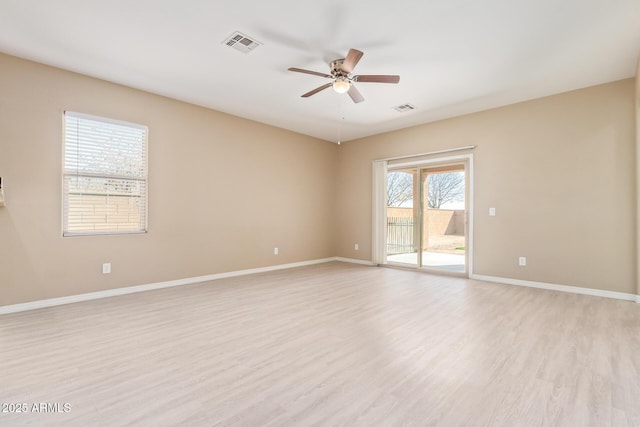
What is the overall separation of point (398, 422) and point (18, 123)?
182 inches


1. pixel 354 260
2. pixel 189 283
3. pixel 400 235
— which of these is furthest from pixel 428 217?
pixel 189 283

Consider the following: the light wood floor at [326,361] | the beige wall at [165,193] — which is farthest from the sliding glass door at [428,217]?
the light wood floor at [326,361]

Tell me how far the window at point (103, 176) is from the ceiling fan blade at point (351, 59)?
2986 mm

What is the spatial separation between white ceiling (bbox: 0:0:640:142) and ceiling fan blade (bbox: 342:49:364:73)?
0.72 ft

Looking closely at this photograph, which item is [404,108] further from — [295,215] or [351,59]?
[295,215]

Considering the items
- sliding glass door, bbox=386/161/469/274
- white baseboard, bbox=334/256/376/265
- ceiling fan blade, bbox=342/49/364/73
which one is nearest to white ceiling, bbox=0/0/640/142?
ceiling fan blade, bbox=342/49/364/73

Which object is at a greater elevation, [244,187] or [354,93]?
[354,93]

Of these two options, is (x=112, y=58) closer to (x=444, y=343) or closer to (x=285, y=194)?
(x=285, y=194)

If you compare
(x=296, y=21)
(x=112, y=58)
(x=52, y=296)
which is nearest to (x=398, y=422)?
(x=296, y=21)

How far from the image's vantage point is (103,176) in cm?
387

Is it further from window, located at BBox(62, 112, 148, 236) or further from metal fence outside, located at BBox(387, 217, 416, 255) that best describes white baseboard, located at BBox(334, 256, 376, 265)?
window, located at BBox(62, 112, 148, 236)

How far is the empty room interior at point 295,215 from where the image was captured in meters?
1.90

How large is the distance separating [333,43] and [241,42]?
3.02 feet

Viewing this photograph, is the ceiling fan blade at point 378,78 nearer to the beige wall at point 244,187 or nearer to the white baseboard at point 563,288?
the beige wall at point 244,187
